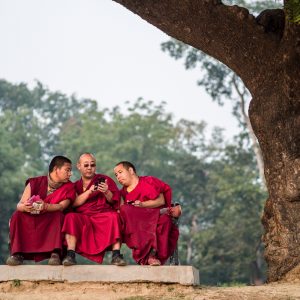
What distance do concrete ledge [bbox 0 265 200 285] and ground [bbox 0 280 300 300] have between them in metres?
0.05

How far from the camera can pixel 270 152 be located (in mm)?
8156

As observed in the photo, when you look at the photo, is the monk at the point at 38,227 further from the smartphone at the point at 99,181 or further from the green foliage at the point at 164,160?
the green foliage at the point at 164,160

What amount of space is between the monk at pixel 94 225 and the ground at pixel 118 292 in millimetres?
251

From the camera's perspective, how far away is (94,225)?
6578mm

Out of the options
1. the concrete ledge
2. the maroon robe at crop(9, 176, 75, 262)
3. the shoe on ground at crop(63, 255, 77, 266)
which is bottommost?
the concrete ledge

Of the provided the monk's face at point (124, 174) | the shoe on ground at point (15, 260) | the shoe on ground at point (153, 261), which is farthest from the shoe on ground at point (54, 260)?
the monk's face at point (124, 174)

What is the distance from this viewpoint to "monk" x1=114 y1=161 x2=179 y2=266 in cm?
657

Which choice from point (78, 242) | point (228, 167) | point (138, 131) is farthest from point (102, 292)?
point (138, 131)

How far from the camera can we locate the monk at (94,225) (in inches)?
254

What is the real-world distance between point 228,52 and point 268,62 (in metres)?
0.54

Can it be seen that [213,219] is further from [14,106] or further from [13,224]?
[13,224]

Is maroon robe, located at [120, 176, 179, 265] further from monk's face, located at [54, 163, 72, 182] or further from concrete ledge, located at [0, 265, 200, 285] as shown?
monk's face, located at [54, 163, 72, 182]

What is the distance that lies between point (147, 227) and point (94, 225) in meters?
0.52

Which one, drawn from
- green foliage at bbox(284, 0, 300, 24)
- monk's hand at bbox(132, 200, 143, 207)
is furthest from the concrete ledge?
green foliage at bbox(284, 0, 300, 24)
